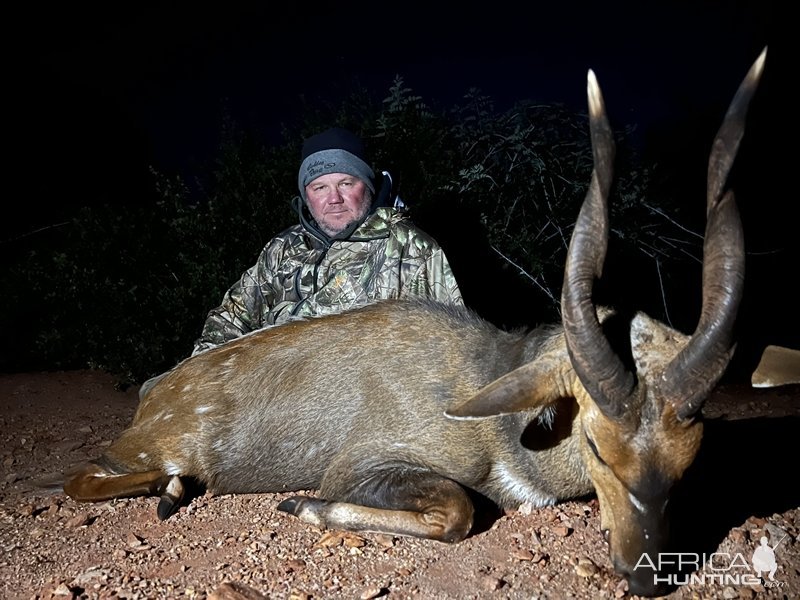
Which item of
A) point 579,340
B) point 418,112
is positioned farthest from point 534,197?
point 579,340

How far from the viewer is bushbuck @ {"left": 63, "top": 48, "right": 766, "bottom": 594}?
2.63 meters

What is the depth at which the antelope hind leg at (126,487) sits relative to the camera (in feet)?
12.5

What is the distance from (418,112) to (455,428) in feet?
21.1

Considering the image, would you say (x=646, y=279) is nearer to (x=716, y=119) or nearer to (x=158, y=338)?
(x=716, y=119)

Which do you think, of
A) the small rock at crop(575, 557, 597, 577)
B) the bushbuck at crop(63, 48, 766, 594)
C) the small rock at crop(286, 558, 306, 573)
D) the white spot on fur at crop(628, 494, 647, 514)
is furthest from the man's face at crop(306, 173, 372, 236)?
the white spot on fur at crop(628, 494, 647, 514)

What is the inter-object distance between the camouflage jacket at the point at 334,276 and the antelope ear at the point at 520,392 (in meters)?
2.19

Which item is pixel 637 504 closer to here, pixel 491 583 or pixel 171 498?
pixel 491 583

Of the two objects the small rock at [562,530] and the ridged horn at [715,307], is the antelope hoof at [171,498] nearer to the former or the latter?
the small rock at [562,530]

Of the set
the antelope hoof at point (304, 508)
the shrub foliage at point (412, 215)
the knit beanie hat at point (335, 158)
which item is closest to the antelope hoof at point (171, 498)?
the antelope hoof at point (304, 508)

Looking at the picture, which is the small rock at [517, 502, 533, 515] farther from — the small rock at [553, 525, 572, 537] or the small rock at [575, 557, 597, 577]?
the small rock at [575, 557, 597, 577]

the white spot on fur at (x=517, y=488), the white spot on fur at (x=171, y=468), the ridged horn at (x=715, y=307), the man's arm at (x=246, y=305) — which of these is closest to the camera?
the ridged horn at (x=715, y=307)

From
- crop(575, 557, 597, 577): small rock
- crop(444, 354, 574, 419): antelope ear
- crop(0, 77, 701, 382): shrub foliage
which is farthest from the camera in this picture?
crop(0, 77, 701, 382): shrub foliage

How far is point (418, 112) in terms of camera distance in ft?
29.7

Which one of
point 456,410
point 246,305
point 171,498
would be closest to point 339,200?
point 246,305
